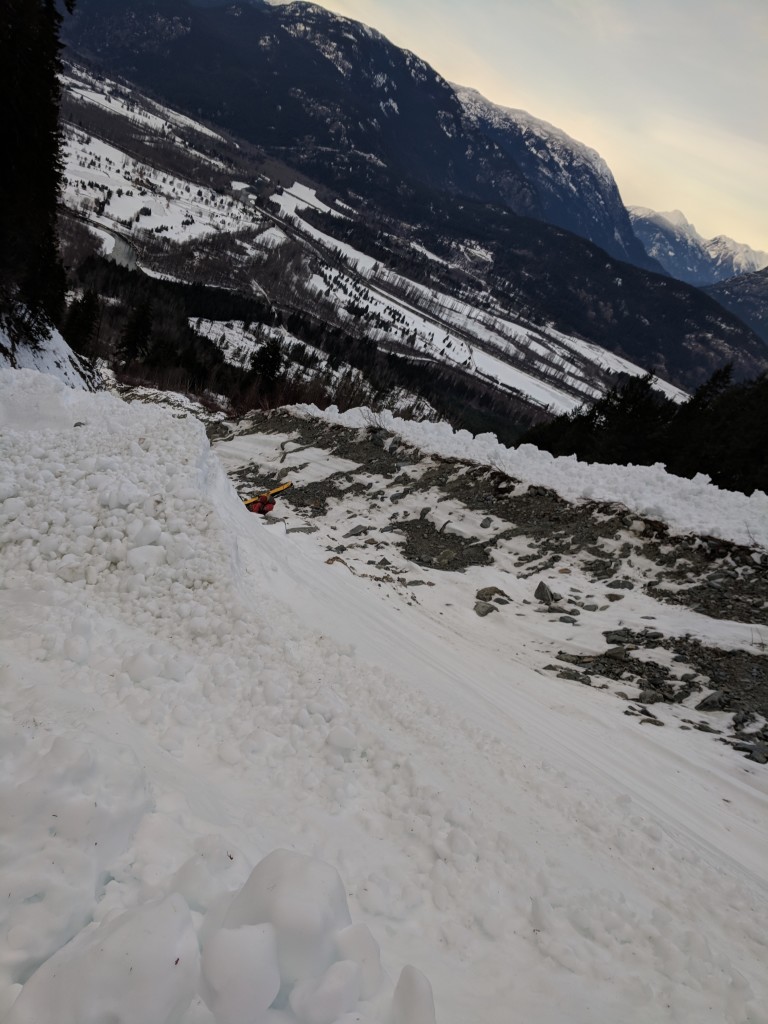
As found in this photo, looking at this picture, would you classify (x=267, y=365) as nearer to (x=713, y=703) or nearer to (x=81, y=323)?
(x=81, y=323)

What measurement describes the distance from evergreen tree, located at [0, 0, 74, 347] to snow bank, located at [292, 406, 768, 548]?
1660 centimetres

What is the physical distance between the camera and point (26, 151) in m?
20.0

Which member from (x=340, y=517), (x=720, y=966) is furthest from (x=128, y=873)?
(x=340, y=517)

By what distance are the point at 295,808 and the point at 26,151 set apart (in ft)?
85.5

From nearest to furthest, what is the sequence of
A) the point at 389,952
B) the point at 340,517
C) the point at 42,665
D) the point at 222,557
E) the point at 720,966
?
the point at 389,952
the point at 720,966
the point at 42,665
the point at 222,557
the point at 340,517

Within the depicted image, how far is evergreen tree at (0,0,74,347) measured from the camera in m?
18.8

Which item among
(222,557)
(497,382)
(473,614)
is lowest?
(497,382)

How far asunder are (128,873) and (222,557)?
4931 mm

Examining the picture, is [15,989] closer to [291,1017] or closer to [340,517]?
[291,1017]

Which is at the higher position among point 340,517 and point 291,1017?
point 291,1017

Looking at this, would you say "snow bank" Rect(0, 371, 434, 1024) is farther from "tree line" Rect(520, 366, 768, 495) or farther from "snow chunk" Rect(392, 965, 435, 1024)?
"tree line" Rect(520, 366, 768, 495)

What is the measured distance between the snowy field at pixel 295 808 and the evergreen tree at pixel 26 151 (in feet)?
54.7

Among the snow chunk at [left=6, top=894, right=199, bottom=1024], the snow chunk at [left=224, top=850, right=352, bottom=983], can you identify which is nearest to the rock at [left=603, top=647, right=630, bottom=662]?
the snow chunk at [left=224, top=850, right=352, bottom=983]

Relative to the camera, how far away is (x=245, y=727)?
5.17 meters
